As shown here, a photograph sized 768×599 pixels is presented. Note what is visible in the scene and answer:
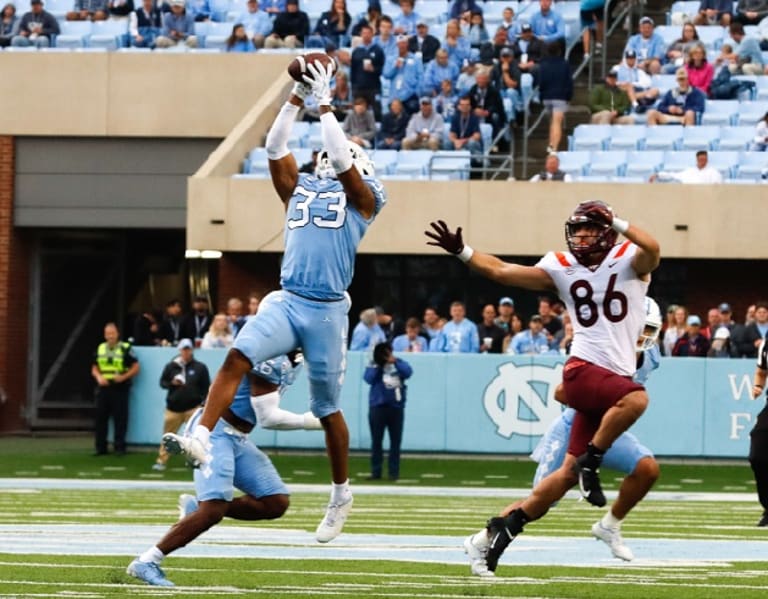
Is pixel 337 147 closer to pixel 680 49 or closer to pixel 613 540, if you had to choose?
pixel 613 540

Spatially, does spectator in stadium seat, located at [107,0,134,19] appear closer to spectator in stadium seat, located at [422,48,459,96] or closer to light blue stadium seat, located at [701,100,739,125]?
spectator in stadium seat, located at [422,48,459,96]

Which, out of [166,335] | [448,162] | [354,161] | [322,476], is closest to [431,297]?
[448,162]

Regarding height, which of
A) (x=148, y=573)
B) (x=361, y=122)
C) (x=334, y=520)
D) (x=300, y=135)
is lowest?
(x=148, y=573)

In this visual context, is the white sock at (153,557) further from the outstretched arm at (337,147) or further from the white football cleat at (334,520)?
the outstretched arm at (337,147)

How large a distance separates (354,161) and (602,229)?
Answer: 1342mm

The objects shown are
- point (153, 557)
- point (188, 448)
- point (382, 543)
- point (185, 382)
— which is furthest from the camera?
point (185, 382)

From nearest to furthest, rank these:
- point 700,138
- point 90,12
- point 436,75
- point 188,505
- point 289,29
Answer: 1. point 188,505
2. point 700,138
3. point 436,75
4. point 289,29
5. point 90,12

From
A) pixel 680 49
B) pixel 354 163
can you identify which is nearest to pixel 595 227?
pixel 354 163

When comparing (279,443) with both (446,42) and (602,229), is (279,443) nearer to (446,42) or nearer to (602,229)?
(446,42)

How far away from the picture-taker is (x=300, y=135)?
26.3 meters

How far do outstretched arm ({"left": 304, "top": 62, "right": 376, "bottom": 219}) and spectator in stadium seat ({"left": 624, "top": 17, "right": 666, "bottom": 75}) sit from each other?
673 inches

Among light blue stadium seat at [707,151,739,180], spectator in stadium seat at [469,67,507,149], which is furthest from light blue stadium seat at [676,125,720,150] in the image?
spectator in stadium seat at [469,67,507,149]

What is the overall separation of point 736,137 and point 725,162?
513 mm

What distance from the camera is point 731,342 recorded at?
22.6 m
